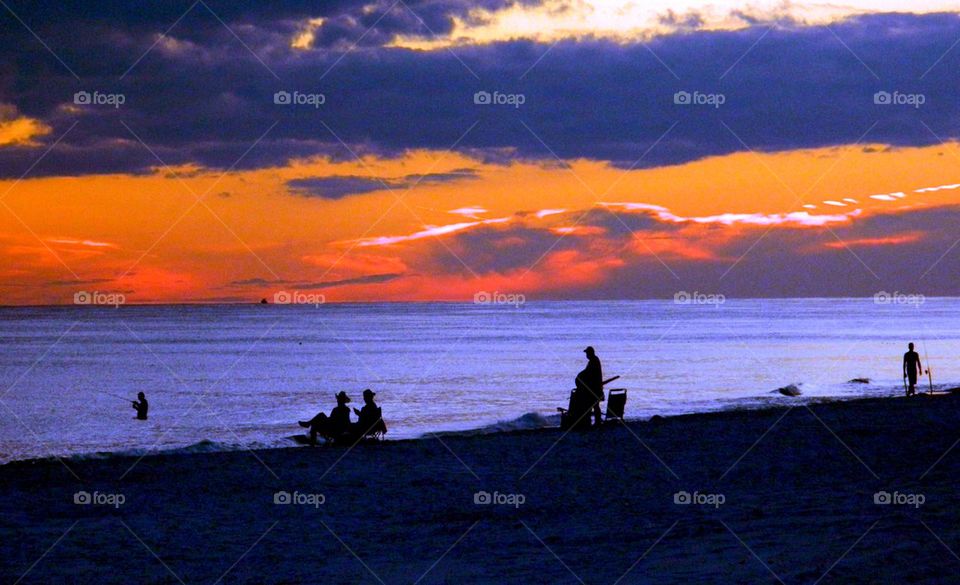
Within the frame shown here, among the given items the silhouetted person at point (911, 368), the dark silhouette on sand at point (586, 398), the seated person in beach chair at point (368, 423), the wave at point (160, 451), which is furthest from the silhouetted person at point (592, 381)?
the silhouetted person at point (911, 368)

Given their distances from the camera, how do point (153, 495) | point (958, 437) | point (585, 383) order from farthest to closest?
point (585, 383)
point (958, 437)
point (153, 495)

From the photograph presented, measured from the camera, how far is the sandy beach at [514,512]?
974 cm

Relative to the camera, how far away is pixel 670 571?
30.4 feet

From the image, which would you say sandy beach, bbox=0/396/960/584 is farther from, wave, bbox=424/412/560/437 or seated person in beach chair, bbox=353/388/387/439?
wave, bbox=424/412/560/437

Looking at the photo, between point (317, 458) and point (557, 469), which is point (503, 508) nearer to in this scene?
point (557, 469)

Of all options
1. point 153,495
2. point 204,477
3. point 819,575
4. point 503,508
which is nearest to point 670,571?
point 819,575


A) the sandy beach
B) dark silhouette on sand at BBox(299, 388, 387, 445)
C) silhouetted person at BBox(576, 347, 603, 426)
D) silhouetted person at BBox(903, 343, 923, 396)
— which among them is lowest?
the sandy beach

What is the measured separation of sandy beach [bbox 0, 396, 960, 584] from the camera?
9742 mm

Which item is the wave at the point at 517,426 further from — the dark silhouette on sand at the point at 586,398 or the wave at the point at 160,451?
the wave at the point at 160,451

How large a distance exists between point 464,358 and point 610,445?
181 ft

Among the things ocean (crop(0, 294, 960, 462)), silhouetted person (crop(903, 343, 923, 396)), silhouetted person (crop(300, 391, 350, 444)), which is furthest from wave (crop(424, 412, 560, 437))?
silhouetted person (crop(903, 343, 923, 396))

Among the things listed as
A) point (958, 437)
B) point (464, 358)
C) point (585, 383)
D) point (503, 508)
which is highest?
point (464, 358)

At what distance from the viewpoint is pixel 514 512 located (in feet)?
43.1

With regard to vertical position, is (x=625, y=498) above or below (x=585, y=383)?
below
